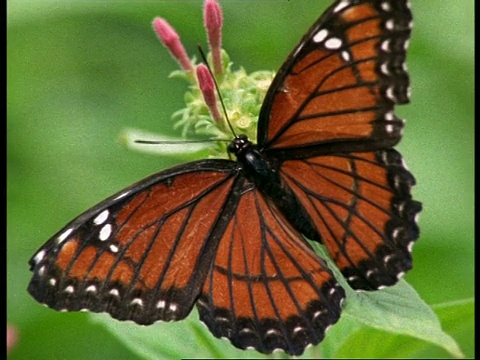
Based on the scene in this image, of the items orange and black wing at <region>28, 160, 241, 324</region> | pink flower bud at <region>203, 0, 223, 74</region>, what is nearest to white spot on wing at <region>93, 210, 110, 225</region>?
orange and black wing at <region>28, 160, 241, 324</region>

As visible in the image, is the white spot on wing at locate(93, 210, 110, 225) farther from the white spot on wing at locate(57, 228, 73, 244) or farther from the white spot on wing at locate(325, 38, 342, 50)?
the white spot on wing at locate(325, 38, 342, 50)

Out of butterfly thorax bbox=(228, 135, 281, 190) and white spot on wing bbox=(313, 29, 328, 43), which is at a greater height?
white spot on wing bbox=(313, 29, 328, 43)

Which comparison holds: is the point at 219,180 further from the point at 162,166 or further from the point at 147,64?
the point at 147,64

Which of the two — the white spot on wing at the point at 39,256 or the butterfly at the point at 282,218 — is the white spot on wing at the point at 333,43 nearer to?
the butterfly at the point at 282,218

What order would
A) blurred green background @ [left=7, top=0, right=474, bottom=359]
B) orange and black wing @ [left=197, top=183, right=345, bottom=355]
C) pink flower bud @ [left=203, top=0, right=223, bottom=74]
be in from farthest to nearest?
1. blurred green background @ [left=7, top=0, right=474, bottom=359]
2. pink flower bud @ [left=203, top=0, right=223, bottom=74]
3. orange and black wing @ [left=197, top=183, right=345, bottom=355]

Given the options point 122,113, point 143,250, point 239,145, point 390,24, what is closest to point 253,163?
point 239,145

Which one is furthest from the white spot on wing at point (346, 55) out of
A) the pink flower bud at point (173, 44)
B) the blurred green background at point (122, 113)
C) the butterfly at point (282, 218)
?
the blurred green background at point (122, 113)
